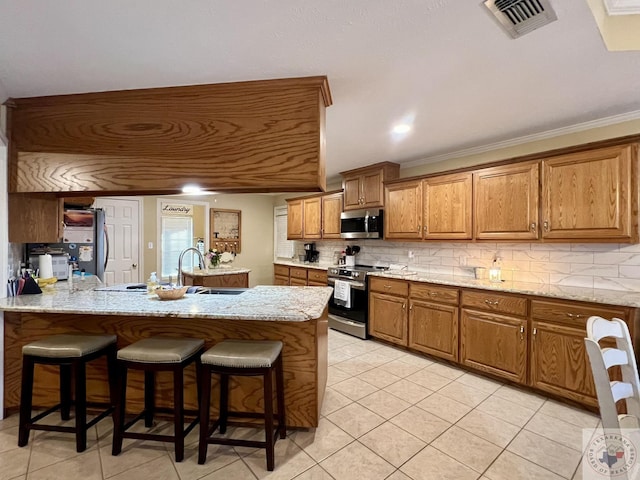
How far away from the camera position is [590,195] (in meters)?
2.45

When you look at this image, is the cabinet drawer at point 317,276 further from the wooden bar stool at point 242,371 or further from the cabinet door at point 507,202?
the wooden bar stool at point 242,371

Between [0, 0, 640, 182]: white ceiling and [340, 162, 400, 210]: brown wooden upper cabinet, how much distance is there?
158cm

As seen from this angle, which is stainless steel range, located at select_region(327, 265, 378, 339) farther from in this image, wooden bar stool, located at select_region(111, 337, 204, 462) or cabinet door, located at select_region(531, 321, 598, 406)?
wooden bar stool, located at select_region(111, 337, 204, 462)

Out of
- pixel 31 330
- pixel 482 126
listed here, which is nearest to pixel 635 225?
pixel 482 126

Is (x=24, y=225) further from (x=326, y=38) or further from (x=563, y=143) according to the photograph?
(x=563, y=143)

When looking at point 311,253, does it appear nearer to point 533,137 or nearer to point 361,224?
point 361,224

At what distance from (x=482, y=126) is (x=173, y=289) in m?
2.97

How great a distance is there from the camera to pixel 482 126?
9.18 ft

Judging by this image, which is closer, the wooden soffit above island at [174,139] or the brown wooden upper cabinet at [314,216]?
the wooden soffit above island at [174,139]

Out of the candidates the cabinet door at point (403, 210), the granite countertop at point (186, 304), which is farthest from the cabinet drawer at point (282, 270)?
the granite countertop at point (186, 304)

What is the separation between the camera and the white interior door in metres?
4.83

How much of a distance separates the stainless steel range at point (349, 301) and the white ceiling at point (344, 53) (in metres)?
2.22

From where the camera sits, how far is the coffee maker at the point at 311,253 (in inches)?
226

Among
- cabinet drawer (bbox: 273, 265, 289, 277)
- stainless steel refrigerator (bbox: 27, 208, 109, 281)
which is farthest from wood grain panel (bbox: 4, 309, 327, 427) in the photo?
cabinet drawer (bbox: 273, 265, 289, 277)
